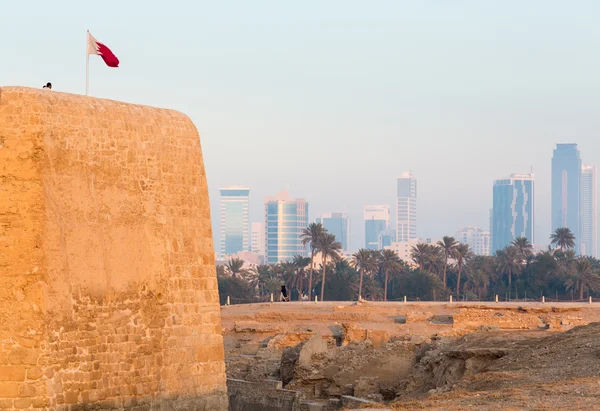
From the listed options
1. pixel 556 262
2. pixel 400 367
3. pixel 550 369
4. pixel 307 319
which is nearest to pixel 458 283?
pixel 556 262

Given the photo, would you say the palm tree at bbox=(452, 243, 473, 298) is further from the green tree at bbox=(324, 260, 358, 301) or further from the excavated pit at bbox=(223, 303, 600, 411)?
the excavated pit at bbox=(223, 303, 600, 411)

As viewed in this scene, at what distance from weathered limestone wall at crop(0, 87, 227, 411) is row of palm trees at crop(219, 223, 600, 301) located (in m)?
62.9

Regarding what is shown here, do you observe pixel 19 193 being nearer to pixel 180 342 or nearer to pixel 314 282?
pixel 180 342

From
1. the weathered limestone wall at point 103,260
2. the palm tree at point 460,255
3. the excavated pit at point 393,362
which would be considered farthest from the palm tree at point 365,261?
the weathered limestone wall at point 103,260

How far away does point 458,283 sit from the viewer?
8675 cm

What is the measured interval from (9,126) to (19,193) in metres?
1.00

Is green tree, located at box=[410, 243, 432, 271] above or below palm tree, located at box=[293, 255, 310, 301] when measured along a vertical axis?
above

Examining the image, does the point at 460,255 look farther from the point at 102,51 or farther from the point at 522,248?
the point at 102,51

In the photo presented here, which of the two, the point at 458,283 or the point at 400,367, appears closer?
the point at 400,367

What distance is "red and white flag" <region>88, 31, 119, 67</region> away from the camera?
1716 cm

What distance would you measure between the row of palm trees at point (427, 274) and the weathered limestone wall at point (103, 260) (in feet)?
206

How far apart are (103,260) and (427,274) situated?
6864 centimetres

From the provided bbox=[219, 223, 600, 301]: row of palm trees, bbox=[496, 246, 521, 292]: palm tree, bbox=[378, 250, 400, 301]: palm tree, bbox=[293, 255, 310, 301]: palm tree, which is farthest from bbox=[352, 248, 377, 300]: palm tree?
bbox=[496, 246, 521, 292]: palm tree

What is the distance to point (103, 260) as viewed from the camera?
15516 millimetres
